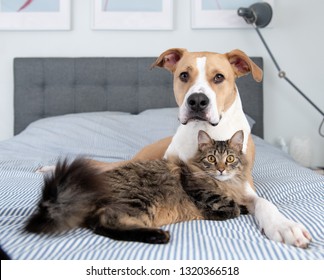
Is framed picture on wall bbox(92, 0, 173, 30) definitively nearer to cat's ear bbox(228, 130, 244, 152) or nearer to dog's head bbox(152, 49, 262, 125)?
dog's head bbox(152, 49, 262, 125)

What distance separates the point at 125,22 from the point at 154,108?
0.72m

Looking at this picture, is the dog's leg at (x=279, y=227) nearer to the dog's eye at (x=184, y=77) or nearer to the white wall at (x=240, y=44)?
the dog's eye at (x=184, y=77)

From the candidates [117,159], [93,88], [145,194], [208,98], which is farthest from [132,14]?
[145,194]

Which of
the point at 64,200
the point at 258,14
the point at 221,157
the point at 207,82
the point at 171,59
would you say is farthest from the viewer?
the point at 258,14

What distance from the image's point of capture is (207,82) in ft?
4.68

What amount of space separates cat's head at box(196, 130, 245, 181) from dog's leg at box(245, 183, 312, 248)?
0.16 metres

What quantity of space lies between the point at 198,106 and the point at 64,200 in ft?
2.07

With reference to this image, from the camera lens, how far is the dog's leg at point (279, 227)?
3.06 feet

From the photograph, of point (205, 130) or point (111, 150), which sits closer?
point (205, 130)

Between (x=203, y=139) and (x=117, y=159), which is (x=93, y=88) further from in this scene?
(x=203, y=139)

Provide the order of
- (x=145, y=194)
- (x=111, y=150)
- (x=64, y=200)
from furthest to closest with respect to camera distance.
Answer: (x=111, y=150), (x=145, y=194), (x=64, y=200)

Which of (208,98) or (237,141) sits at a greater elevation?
(208,98)

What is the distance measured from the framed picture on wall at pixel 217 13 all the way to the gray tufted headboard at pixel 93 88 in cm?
38

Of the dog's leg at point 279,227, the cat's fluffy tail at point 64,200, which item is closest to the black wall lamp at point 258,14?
the dog's leg at point 279,227
